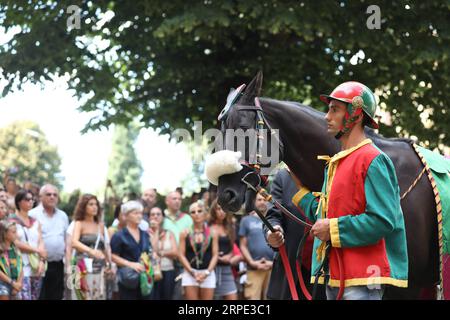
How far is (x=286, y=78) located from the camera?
51.1 feet

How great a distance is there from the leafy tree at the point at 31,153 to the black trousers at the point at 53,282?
25903mm

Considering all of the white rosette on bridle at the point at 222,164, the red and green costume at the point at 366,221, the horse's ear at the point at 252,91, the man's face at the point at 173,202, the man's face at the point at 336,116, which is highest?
the man's face at the point at 173,202

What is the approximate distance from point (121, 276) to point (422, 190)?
607cm

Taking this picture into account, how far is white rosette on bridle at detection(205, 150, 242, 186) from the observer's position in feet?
17.7

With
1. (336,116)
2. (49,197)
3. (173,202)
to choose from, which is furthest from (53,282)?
(336,116)

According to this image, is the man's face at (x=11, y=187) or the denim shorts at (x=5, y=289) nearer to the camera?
the denim shorts at (x=5, y=289)

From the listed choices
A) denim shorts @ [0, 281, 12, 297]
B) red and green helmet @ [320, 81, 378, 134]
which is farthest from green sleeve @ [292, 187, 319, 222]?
denim shorts @ [0, 281, 12, 297]

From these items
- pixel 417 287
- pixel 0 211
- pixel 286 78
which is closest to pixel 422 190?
pixel 417 287

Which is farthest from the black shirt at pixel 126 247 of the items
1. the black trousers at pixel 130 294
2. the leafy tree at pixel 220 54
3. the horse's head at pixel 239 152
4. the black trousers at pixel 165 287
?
the horse's head at pixel 239 152

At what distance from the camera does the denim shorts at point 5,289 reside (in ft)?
31.9

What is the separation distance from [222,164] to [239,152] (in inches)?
Answer: 8.7

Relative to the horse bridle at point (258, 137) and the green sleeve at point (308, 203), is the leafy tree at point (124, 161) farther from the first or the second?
the green sleeve at point (308, 203)
